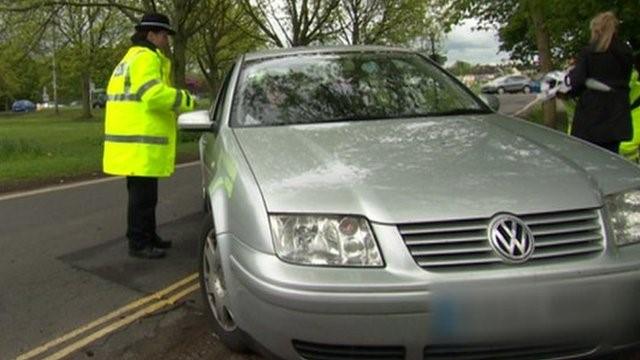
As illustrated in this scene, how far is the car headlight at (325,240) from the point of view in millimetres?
2771

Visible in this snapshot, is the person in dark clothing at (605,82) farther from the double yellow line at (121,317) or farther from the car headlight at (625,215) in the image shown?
the double yellow line at (121,317)

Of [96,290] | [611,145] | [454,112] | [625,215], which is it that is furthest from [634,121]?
[96,290]

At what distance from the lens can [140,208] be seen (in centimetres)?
559

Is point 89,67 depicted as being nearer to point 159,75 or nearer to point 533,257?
point 159,75

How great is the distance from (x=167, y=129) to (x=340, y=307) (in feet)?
10.5

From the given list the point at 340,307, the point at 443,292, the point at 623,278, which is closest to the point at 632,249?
the point at 623,278

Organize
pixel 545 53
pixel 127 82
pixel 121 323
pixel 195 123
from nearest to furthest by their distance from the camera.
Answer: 1. pixel 121 323
2. pixel 195 123
3. pixel 127 82
4. pixel 545 53

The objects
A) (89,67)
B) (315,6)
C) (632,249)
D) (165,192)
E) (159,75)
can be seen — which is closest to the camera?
(632,249)

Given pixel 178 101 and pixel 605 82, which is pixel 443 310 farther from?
pixel 605 82

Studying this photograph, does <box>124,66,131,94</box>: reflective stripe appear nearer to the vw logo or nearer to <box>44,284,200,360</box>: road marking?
<box>44,284,200,360</box>: road marking

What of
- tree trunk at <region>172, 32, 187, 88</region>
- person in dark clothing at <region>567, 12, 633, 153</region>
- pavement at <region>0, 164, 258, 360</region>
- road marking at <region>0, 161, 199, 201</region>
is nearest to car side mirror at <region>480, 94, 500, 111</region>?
person in dark clothing at <region>567, 12, 633, 153</region>

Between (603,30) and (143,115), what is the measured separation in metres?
3.59

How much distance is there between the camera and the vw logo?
2.72m

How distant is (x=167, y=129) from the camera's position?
5.47m
